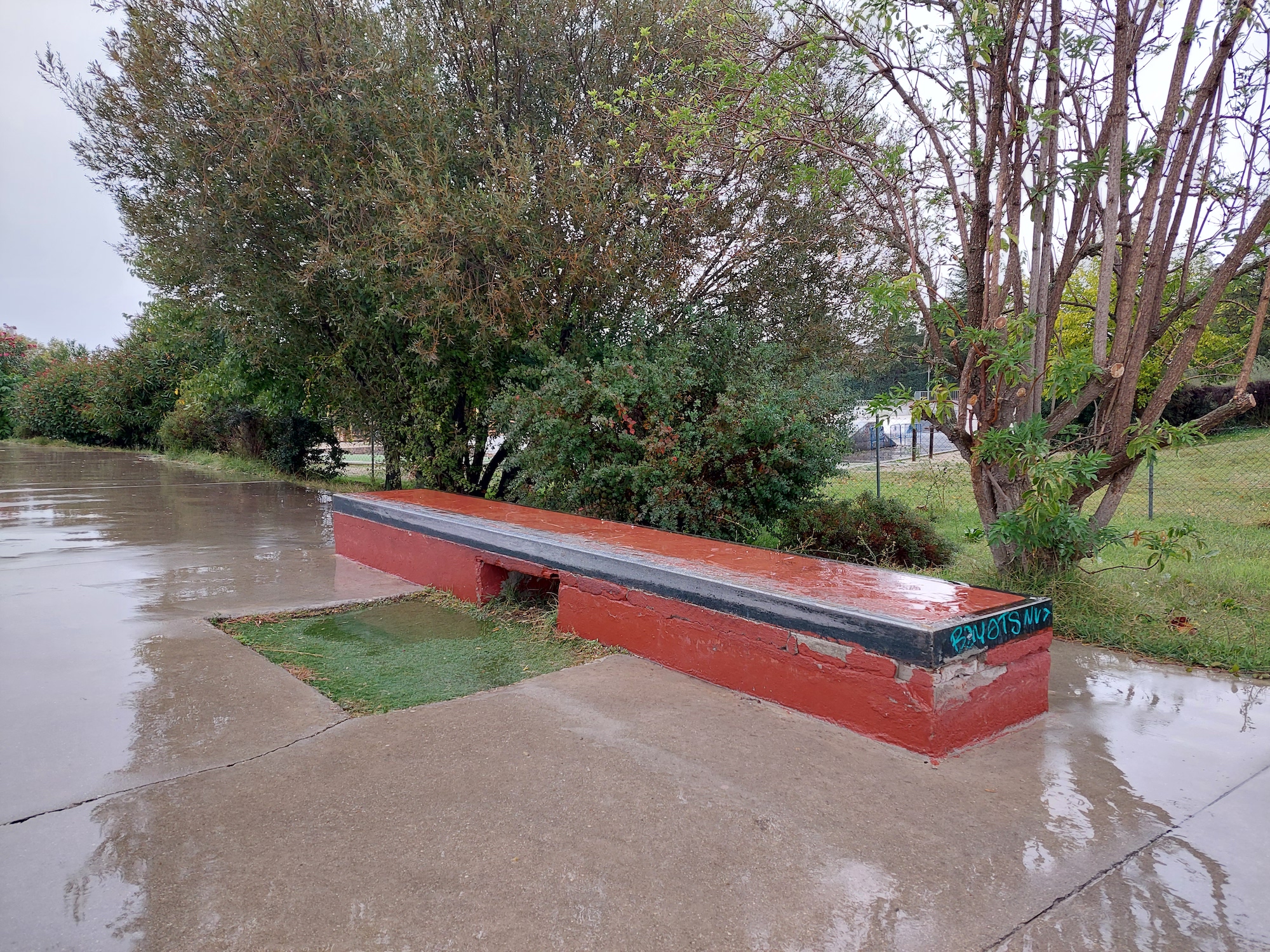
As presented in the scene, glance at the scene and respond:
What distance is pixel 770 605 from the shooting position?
4.14 meters

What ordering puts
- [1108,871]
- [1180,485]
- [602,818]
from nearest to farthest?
[1108,871], [602,818], [1180,485]

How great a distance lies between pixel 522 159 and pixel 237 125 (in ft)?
11.2

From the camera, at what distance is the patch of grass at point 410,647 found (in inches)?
180

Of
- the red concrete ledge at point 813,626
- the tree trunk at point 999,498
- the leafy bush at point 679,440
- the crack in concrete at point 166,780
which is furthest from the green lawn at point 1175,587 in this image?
the crack in concrete at point 166,780

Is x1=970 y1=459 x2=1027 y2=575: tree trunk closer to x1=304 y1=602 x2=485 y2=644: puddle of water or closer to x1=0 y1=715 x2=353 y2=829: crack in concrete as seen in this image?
x1=304 y1=602 x2=485 y2=644: puddle of water

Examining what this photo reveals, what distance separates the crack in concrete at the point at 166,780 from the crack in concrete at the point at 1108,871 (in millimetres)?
2843

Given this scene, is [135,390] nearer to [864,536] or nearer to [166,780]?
[864,536]

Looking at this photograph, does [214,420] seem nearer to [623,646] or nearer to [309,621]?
[309,621]

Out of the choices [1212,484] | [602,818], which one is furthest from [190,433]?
[1212,484]

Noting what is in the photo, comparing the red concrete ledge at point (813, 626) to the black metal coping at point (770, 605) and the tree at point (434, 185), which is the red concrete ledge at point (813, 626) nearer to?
the black metal coping at point (770, 605)

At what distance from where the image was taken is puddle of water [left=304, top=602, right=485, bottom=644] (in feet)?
18.3

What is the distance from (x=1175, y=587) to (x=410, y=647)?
5860 mm

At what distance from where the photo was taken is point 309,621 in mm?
5953

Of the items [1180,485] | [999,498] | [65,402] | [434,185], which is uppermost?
[434,185]
